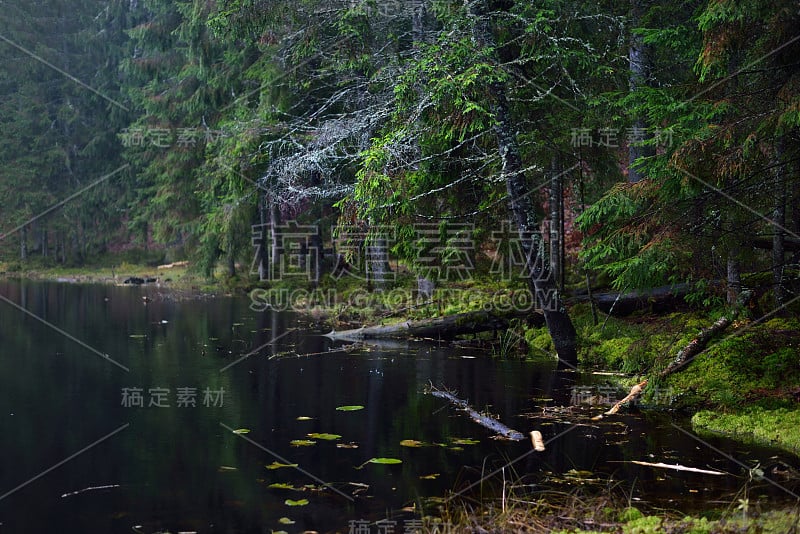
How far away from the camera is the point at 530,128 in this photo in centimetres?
1366

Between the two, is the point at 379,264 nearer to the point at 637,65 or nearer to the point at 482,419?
the point at 637,65

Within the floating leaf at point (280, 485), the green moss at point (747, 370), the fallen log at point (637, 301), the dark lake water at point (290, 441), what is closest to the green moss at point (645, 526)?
the dark lake water at point (290, 441)

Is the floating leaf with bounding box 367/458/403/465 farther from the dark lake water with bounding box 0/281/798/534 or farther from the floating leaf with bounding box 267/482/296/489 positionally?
the floating leaf with bounding box 267/482/296/489

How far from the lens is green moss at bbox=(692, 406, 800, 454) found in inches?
306

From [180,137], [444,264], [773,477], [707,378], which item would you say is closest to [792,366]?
[707,378]

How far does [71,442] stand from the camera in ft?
26.8

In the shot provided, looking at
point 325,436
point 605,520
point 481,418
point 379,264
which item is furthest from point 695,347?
point 379,264

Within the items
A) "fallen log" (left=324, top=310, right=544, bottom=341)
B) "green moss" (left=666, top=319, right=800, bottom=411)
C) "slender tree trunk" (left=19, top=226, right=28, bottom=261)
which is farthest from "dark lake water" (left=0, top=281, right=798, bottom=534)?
"slender tree trunk" (left=19, top=226, right=28, bottom=261)

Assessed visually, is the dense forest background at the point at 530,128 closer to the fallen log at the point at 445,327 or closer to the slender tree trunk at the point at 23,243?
the fallen log at the point at 445,327

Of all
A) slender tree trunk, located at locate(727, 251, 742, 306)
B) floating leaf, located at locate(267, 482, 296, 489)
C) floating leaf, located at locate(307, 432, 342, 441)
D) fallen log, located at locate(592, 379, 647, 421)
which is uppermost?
slender tree trunk, located at locate(727, 251, 742, 306)

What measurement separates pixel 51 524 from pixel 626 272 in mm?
6347

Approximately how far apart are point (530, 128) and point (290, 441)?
306 inches

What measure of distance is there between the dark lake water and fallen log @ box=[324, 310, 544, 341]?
0.59m

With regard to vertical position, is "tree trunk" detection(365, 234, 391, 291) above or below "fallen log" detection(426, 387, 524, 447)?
above
